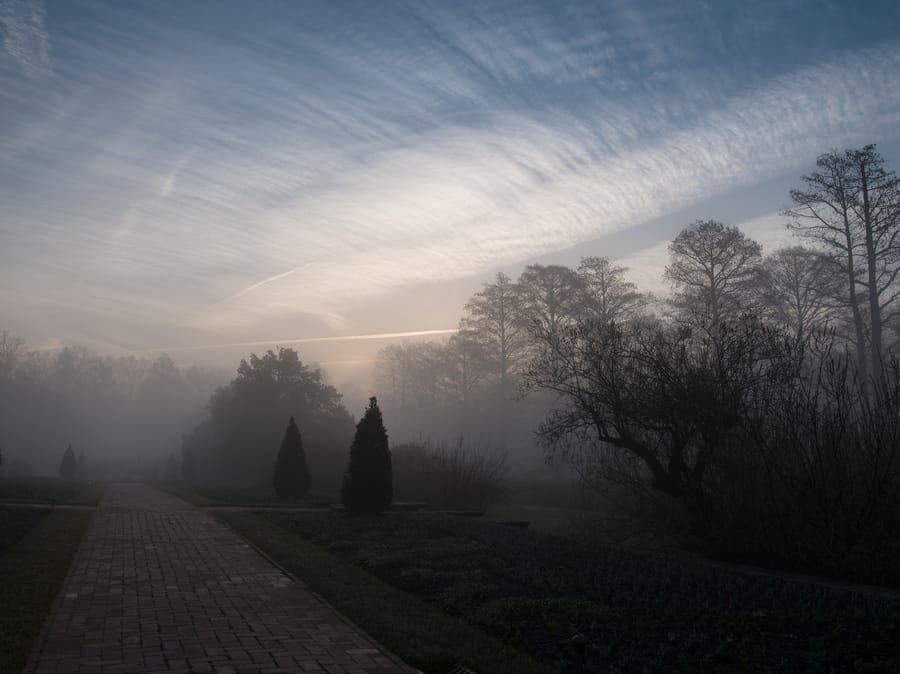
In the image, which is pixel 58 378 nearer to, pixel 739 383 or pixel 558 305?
pixel 558 305

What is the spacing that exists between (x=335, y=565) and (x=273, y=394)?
32689 millimetres

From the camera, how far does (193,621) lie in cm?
676

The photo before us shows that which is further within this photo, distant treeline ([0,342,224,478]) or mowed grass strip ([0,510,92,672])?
distant treeline ([0,342,224,478])

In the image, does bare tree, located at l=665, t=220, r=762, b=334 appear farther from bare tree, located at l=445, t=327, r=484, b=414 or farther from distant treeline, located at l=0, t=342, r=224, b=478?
distant treeline, located at l=0, t=342, r=224, b=478

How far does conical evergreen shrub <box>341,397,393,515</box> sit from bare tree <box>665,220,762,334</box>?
1363 centimetres

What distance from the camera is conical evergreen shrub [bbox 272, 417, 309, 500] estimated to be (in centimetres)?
2417

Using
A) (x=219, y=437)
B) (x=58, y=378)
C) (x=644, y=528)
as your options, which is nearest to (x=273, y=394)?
(x=219, y=437)

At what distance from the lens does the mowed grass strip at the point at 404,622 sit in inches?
219

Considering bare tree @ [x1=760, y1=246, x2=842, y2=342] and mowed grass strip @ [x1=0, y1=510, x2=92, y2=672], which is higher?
bare tree @ [x1=760, y1=246, x2=842, y2=342]

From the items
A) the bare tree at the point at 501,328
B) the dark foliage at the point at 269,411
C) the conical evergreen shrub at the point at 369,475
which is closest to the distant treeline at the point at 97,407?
the dark foliage at the point at 269,411

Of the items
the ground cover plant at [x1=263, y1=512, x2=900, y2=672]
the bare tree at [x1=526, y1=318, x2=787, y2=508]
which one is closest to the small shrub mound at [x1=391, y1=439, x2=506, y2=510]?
the bare tree at [x1=526, y1=318, x2=787, y2=508]

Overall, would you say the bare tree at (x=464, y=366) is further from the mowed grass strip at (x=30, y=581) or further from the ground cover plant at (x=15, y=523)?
the mowed grass strip at (x=30, y=581)

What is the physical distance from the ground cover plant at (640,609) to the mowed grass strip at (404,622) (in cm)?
25

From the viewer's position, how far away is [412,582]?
29.0ft
